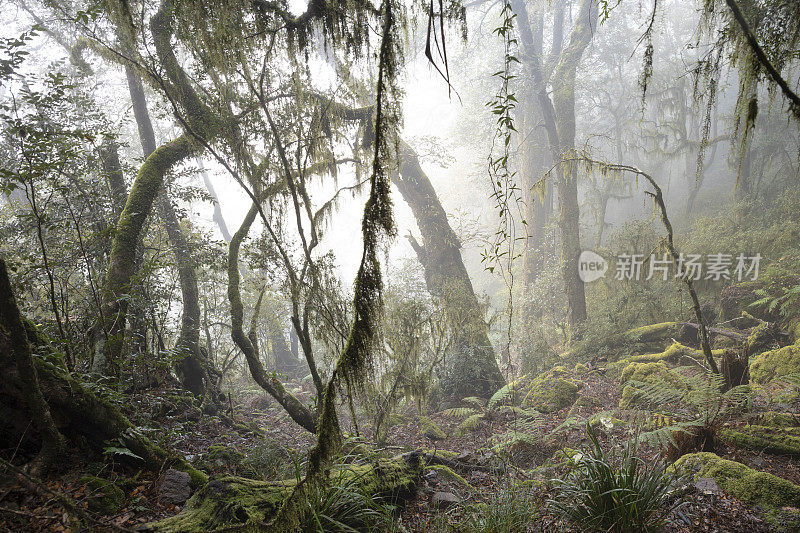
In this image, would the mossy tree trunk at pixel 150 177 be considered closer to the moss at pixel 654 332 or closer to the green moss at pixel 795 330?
the moss at pixel 654 332

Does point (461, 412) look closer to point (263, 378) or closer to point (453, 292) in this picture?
point (453, 292)

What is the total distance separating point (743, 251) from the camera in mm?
10711

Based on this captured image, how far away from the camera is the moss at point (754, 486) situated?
305 cm

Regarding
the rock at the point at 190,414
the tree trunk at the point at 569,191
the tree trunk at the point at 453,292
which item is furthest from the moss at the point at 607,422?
the tree trunk at the point at 569,191

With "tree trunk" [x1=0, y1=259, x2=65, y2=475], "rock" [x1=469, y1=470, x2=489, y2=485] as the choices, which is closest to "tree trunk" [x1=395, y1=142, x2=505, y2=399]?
"rock" [x1=469, y1=470, x2=489, y2=485]

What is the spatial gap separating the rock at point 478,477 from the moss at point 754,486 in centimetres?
192

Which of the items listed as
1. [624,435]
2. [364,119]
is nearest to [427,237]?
[364,119]

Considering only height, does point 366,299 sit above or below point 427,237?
below

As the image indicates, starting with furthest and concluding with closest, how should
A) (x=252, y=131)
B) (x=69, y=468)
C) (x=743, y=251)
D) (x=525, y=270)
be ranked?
1. (x=525, y=270)
2. (x=743, y=251)
3. (x=252, y=131)
4. (x=69, y=468)

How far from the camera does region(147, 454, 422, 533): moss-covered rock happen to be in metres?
2.73

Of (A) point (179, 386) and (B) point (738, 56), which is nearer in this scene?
(B) point (738, 56)

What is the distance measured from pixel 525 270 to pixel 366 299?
41.8 ft

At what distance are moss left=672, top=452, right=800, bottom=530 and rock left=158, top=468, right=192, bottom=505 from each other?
444cm

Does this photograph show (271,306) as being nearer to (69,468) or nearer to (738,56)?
(69,468)
